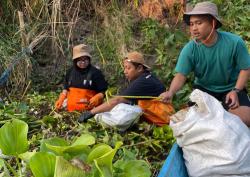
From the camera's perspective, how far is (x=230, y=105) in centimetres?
318

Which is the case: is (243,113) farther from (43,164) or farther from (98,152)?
(43,164)

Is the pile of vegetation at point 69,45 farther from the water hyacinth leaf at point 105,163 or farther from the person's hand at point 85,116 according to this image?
the water hyacinth leaf at point 105,163

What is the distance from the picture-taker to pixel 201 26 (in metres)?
3.30

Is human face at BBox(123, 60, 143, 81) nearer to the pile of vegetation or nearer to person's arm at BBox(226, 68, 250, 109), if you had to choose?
the pile of vegetation

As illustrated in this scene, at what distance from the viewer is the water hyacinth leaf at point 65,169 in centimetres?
145

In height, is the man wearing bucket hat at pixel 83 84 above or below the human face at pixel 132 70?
below

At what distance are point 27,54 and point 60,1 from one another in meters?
1.00

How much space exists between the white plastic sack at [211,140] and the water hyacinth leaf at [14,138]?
1162mm

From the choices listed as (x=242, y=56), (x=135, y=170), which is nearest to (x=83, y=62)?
(x=242, y=56)

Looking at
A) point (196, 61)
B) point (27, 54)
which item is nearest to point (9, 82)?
point (27, 54)

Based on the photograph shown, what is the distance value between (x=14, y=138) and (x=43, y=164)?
25cm

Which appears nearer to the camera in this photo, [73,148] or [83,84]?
[73,148]

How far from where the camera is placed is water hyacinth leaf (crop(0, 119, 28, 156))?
173 cm

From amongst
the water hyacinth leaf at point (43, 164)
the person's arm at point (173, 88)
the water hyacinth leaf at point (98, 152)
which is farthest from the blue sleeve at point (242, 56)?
the water hyacinth leaf at point (43, 164)
